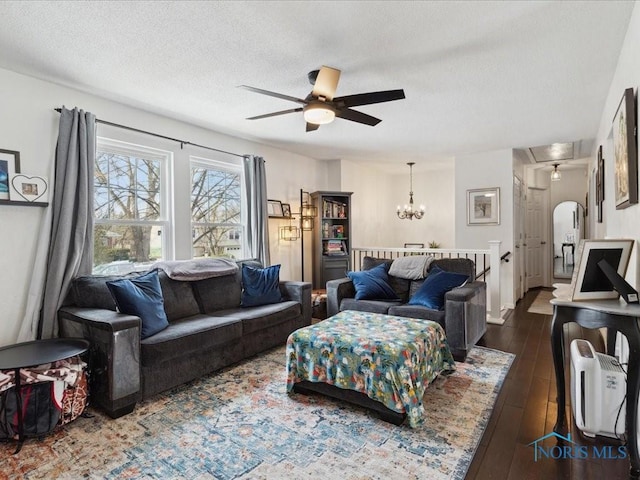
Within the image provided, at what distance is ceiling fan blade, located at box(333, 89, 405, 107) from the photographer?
2354 millimetres

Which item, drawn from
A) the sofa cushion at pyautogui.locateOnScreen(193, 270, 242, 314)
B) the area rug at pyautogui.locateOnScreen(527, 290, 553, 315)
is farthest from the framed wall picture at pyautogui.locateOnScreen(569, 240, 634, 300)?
the area rug at pyautogui.locateOnScreen(527, 290, 553, 315)

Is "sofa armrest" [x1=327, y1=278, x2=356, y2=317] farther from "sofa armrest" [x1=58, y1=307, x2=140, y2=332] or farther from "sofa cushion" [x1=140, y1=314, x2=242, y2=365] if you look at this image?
"sofa armrest" [x1=58, y1=307, x2=140, y2=332]

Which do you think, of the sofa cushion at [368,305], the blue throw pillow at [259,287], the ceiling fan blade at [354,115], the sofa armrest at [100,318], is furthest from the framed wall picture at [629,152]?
the sofa armrest at [100,318]

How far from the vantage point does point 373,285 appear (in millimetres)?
3943

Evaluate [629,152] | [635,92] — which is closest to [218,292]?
[629,152]

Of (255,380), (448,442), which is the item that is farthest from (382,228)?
(448,442)

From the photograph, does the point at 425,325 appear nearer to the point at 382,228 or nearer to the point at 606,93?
the point at 606,93

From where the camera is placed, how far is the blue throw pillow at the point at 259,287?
3.73m

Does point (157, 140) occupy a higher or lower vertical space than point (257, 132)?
lower

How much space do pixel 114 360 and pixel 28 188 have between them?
1581 millimetres

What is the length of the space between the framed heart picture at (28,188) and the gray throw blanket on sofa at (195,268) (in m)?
1.08

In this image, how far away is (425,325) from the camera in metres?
A: 2.69

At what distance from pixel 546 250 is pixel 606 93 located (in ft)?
17.4

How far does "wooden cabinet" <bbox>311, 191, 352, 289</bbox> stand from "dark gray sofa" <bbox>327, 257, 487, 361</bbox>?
115 cm
